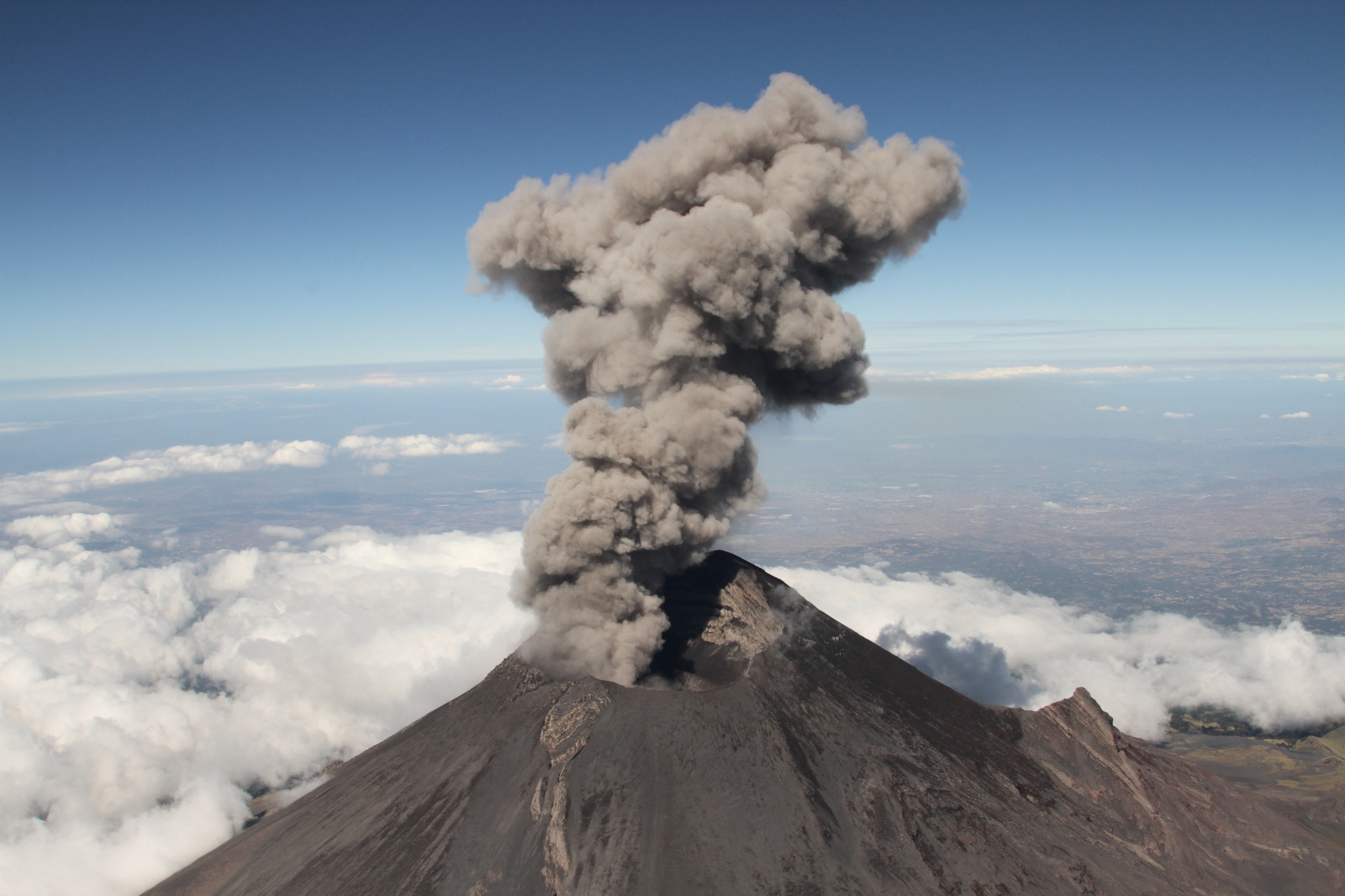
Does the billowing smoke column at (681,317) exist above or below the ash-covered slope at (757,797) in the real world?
above

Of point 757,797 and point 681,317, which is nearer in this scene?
point 757,797

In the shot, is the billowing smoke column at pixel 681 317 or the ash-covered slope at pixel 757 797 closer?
the ash-covered slope at pixel 757 797

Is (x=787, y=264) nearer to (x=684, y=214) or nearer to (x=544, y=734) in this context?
(x=684, y=214)

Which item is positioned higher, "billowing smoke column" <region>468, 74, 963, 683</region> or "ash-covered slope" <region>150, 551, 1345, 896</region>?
"billowing smoke column" <region>468, 74, 963, 683</region>

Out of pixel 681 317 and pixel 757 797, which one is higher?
pixel 681 317

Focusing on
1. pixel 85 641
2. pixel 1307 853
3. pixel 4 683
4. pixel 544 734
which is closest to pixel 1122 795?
pixel 1307 853
